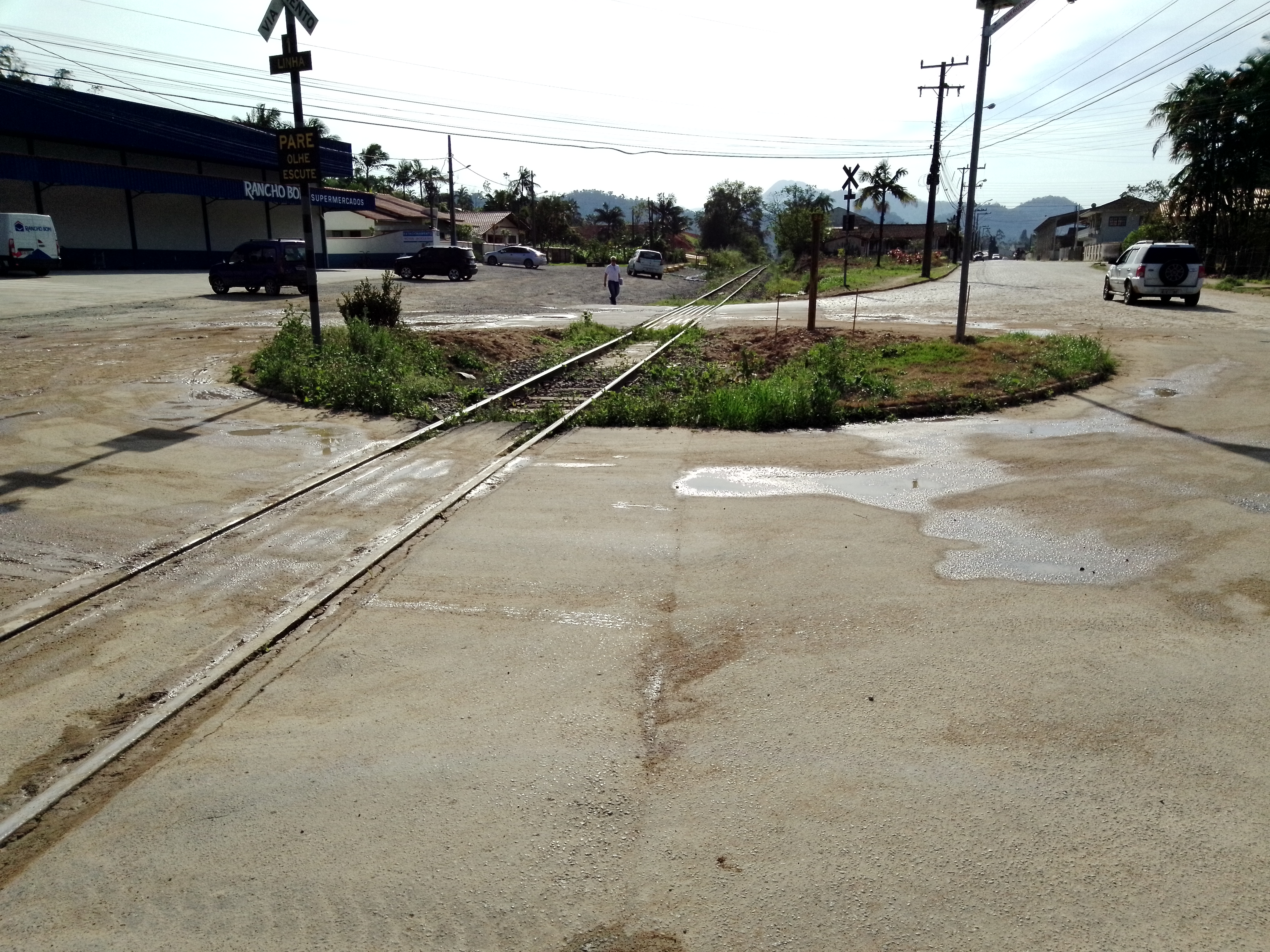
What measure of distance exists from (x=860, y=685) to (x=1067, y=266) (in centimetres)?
6817

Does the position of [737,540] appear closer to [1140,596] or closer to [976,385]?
[1140,596]

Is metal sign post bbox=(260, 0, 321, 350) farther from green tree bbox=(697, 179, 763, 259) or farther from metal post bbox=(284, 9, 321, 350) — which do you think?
green tree bbox=(697, 179, 763, 259)

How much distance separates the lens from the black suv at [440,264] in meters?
45.8

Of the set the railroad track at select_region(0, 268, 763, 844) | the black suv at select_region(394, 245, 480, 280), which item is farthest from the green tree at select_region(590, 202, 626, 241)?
the railroad track at select_region(0, 268, 763, 844)

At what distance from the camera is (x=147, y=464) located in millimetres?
9359

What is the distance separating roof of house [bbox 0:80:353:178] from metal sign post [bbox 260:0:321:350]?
1030 inches

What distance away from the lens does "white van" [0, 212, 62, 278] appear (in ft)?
115

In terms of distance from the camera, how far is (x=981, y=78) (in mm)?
16312

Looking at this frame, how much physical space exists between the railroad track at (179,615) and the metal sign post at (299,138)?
263 inches

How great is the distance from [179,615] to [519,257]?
6035 cm

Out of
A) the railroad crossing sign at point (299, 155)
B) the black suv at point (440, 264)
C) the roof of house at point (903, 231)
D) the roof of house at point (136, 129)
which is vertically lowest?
the black suv at point (440, 264)

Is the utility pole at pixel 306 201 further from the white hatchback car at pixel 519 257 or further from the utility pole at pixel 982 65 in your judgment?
the white hatchback car at pixel 519 257

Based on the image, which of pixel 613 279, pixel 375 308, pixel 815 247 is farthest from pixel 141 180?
pixel 815 247

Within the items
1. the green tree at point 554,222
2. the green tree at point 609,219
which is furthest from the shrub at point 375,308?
the green tree at point 609,219
